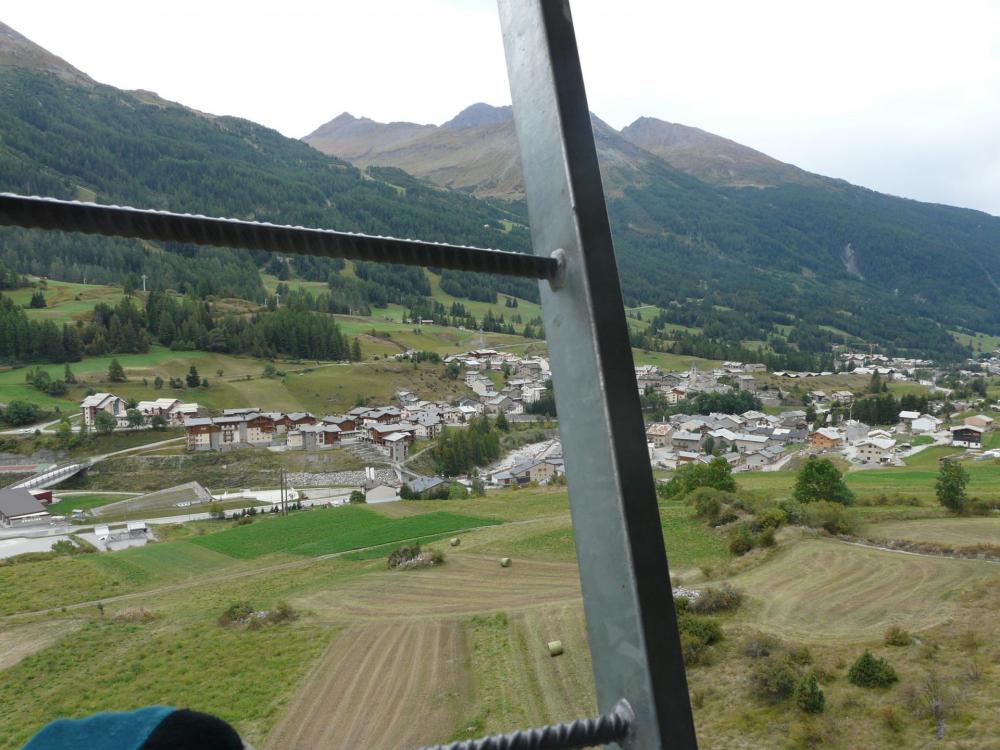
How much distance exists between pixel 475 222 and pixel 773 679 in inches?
149

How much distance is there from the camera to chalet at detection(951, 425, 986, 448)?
4.36m

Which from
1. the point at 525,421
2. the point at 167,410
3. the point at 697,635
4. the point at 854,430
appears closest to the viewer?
the point at 167,410

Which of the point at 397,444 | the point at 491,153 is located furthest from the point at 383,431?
the point at 491,153

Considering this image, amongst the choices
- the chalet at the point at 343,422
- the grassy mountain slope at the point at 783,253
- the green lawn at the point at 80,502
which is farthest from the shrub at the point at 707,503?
the grassy mountain slope at the point at 783,253

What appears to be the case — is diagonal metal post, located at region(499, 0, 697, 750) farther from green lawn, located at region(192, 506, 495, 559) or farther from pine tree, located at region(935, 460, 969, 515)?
pine tree, located at region(935, 460, 969, 515)

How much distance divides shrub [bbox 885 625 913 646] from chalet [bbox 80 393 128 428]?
10.2 ft

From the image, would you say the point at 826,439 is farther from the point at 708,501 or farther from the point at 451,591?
the point at 451,591

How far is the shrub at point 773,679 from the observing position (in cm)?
204

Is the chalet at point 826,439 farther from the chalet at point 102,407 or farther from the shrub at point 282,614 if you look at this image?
the chalet at point 102,407

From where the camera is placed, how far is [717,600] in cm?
248

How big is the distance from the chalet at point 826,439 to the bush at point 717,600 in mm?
2623

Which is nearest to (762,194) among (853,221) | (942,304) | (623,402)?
(853,221)

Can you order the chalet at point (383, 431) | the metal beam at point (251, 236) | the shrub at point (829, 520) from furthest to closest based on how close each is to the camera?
1. the shrub at point (829, 520)
2. the chalet at point (383, 431)
3. the metal beam at point (251, 236)

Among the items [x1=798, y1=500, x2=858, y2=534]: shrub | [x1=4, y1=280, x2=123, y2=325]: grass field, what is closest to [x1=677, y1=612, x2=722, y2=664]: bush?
[x1=798, y1=500, x2=858, y2=534]: shrub
